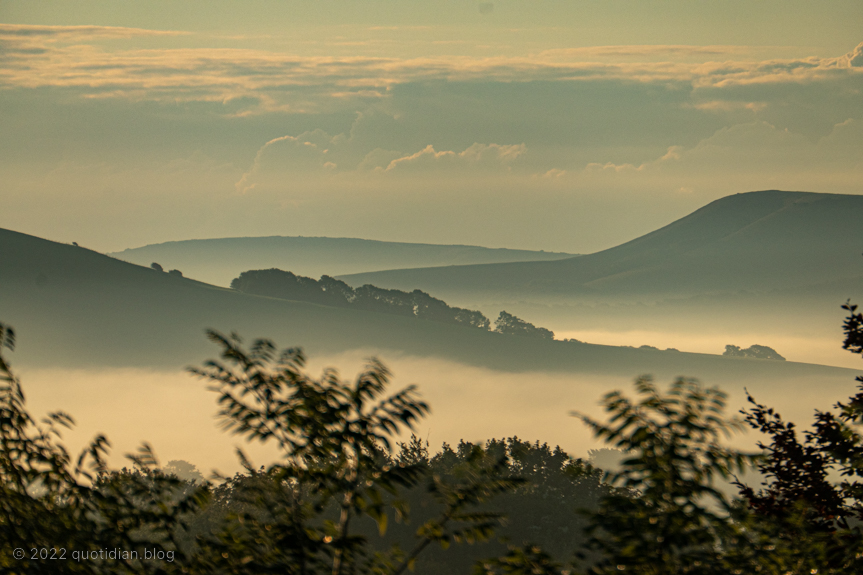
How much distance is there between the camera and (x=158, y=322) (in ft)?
610

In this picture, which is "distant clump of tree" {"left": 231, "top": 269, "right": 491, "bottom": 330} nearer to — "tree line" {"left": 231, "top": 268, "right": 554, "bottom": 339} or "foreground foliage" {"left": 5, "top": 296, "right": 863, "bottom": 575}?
"tree line" {"left": 231, "top": 268, "right": 554, "bottom": 339}

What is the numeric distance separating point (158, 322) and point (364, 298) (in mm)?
48292

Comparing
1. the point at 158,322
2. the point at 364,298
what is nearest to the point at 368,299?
the point at 364,298

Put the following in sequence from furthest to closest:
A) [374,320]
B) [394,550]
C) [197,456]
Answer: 1. [374,320]
2. [197,456]
3. [394,550]

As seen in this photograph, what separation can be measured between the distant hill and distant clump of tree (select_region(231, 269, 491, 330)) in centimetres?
650

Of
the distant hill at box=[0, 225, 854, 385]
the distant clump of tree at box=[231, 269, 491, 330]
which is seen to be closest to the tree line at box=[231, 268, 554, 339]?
the distant clump of tree at box=[231, 269, 491, 330]

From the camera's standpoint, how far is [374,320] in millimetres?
178875

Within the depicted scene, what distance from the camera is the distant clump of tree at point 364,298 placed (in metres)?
188

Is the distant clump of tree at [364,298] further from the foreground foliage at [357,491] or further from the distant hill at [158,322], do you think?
the foreground foliage at [357,491]

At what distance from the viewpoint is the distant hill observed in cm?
17538

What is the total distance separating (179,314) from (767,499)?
604ft

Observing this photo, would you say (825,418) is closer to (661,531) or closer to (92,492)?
(661,531)

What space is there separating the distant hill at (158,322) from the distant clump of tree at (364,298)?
6.50 meters

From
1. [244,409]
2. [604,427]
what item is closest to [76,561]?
[244,409]
